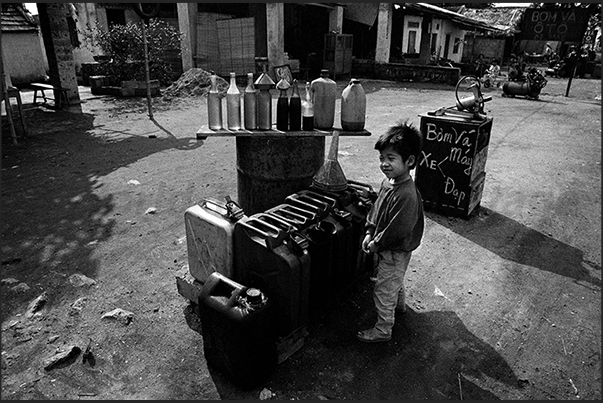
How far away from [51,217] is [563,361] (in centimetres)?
521

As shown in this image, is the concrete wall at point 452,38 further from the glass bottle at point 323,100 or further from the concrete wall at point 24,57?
the glass bottle at point 323,100

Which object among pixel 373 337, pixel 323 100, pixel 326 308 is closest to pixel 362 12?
pixel 323 100

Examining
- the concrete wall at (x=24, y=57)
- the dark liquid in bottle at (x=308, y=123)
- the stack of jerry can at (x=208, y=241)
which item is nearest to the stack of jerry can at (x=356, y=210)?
the dark liquid in bottle at (x=308, y=123)

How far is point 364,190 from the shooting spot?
11.7 ft

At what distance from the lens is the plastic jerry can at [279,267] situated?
2557 millimetres

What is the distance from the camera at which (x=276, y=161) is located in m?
3.43

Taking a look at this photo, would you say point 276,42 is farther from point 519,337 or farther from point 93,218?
point 519,337

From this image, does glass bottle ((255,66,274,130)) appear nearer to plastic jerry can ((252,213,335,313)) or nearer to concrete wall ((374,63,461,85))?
plastic jerry can ((252,213,335,313))

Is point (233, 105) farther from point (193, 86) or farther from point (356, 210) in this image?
point (193, 86)

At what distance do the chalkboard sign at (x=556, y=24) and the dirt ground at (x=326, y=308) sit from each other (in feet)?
26.5

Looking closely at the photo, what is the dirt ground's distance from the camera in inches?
104

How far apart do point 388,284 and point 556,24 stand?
45.6 feet

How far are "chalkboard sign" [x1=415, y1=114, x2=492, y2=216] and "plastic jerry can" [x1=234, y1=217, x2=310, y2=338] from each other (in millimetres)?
2767

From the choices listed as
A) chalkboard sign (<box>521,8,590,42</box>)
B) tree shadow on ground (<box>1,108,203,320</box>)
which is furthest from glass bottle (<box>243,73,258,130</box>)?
chalkboard sign (<box>521,8,590,42</box>)
